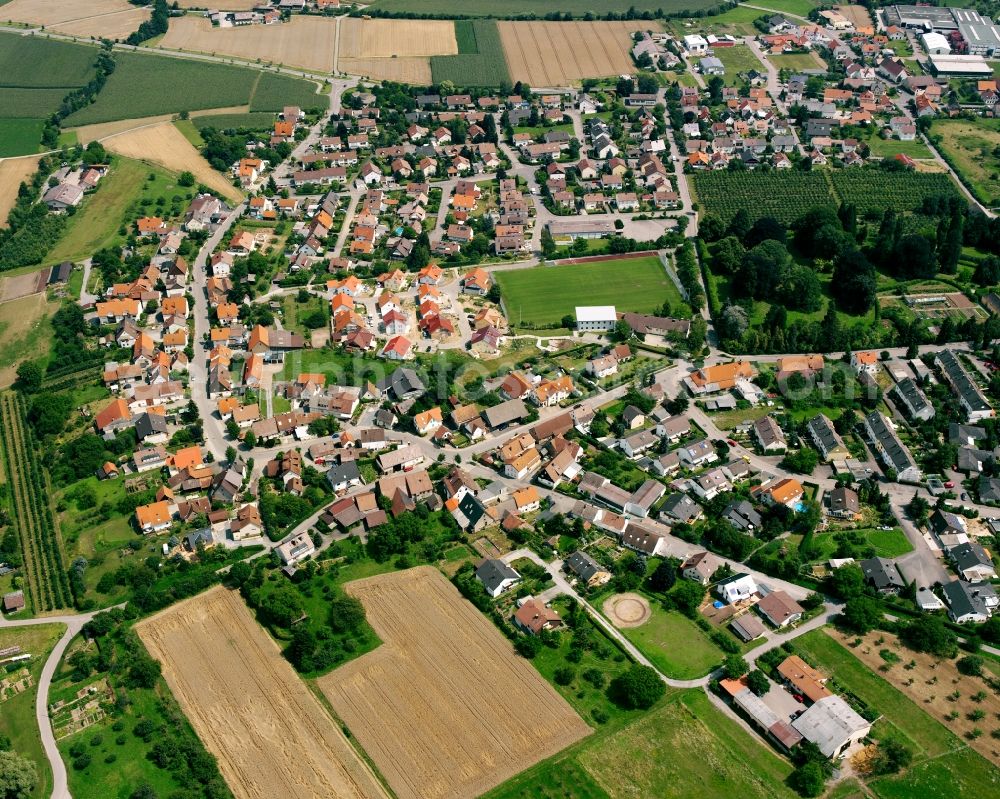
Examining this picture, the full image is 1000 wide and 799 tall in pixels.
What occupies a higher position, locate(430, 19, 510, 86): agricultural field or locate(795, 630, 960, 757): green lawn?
locate(430, 19, 510, 86): agricultural field

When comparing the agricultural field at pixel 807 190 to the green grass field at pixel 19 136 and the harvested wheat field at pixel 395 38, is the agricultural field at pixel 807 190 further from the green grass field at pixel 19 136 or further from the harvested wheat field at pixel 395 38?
the green grass field at pixel 19 136

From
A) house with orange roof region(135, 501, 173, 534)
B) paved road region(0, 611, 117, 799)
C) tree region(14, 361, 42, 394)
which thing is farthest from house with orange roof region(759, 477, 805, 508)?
tree region(14, 361, 42, 394)

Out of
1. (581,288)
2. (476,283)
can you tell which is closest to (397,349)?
(476,283)

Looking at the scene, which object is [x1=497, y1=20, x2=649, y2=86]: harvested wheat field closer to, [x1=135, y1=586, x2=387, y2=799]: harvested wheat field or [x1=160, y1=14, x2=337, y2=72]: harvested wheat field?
[x1=160, y1=14, x2=337, y2=72]: harvested wheat field

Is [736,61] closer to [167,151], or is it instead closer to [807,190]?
[807,190]

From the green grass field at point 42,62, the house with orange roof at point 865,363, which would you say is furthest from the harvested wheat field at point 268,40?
the house with orange roof at point 865,363
